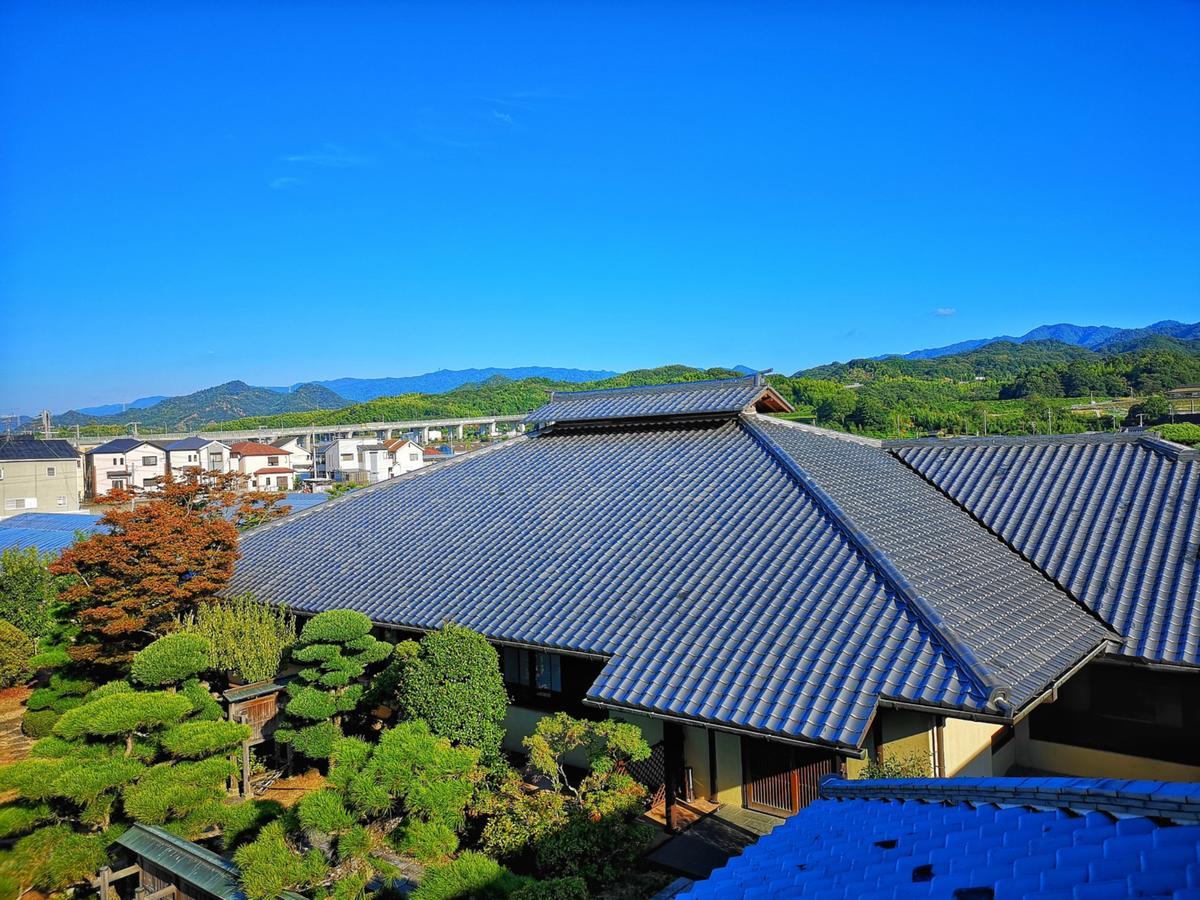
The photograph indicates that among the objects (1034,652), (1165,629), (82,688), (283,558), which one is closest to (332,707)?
(283,558)

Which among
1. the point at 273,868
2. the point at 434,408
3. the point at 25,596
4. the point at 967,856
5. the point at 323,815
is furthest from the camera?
the point at 434,408

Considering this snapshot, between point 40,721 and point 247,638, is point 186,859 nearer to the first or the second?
point 247,638

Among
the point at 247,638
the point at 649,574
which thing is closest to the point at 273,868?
the point at 649,574

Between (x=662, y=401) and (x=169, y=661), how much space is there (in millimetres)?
10415

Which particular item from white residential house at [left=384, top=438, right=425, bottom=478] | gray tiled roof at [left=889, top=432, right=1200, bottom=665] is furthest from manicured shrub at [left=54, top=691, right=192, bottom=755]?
white residential house at [left=384, top=438, right=425, bottom=478]

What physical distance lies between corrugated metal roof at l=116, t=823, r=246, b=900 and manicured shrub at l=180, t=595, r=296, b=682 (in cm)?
383

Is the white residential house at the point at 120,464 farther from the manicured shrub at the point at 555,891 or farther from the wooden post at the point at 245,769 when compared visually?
the manicured shrub at the point at 555,891

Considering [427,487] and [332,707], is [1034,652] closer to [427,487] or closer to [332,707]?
[332,707]

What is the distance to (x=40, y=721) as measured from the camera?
1360 cm

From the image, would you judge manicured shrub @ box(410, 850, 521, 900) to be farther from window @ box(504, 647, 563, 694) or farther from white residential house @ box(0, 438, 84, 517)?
white residential house @ box(0, 438, 84, 517)

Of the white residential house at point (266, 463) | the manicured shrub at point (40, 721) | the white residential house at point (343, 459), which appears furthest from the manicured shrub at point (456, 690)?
the white residential house at point (343, 459)

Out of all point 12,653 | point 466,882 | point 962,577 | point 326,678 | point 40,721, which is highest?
point 962,577

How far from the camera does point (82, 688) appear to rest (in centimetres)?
1389

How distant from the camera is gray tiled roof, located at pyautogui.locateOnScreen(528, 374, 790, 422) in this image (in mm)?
15438
